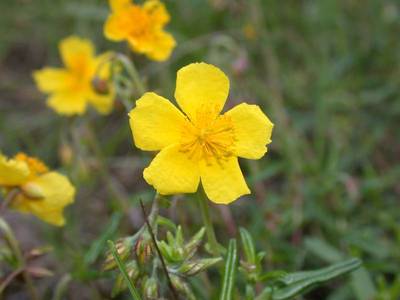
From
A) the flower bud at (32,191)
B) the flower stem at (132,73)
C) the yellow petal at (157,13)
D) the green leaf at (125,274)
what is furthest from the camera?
the yellow petal at (157,13)

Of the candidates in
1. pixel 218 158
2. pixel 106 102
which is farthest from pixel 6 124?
pixel 218 158

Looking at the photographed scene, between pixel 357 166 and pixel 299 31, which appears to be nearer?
pixel 357 166

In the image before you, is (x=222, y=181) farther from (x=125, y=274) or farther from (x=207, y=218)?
(x=125, y=274)

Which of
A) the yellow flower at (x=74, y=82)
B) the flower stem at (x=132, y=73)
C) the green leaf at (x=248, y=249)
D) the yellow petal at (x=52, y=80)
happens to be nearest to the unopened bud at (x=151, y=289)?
the green leaf at (x=248, y=249)

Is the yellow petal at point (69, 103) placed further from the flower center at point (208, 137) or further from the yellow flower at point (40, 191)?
the flower center at point (208, 137)

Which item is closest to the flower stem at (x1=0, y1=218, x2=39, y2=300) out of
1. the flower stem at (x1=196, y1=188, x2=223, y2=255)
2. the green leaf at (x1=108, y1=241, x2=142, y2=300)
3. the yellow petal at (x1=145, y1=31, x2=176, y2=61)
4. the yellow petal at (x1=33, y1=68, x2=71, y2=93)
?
the green leaf at (x1=108, y1=241, x2=142, y2=300)

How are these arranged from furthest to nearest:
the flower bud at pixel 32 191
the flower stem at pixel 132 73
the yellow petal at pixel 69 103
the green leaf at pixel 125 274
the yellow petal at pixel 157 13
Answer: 1. the yellow petal at pixel 69 103
2. the yellow petal at pixel 157 13
3. the flower stem at pixel 132 73
4. the flower bud at pixel 32 191
5. the green leaf at pixel 125 274

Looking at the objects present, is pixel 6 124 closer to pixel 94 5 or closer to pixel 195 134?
pixel 94 5
